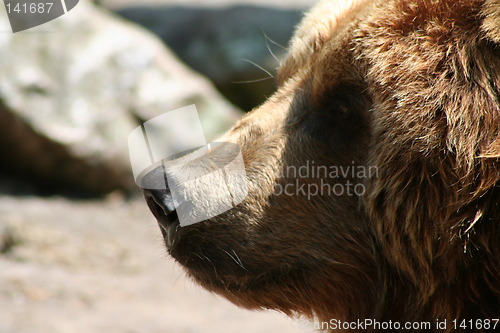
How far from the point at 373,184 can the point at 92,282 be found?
4.21 meters

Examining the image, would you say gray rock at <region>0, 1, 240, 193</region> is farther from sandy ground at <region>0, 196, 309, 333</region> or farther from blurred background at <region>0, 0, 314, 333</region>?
sandy ground at <region>0, 196, 309, 333</region>

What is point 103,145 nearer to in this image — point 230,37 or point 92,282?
point 92,282

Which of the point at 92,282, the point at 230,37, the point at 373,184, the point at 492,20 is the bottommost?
the point at 92,282

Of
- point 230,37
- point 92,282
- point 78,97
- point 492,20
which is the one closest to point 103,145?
point 78,97

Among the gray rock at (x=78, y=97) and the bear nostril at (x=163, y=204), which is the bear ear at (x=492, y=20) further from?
the gray rock at (x=78, y=97)

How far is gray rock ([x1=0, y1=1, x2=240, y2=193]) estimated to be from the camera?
27.0ft

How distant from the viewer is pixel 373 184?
2.74 m

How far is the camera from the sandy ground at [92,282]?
18.3 ft

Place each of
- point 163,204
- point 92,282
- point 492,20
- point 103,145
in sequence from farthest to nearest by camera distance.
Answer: point 103,145 < point 92,282 < point 163,204 < point 492,20

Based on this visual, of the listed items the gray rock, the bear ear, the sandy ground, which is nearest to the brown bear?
the bear ear

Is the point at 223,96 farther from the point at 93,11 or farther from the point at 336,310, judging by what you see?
the point at 336,310

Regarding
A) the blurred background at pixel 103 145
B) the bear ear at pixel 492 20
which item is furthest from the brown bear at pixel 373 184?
the blurred background at pixel 103 145

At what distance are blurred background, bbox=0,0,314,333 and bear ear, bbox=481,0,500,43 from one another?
345 cm

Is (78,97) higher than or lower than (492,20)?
lower
